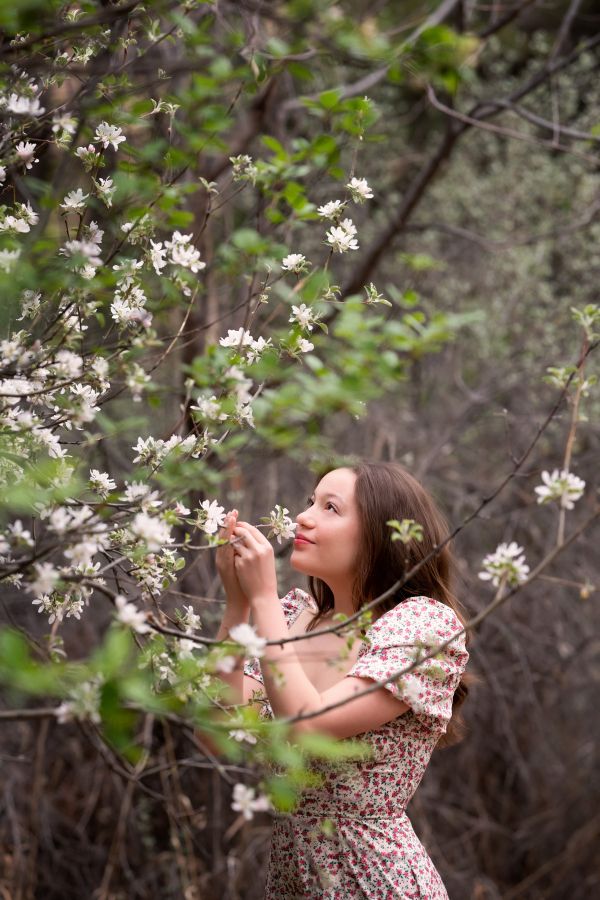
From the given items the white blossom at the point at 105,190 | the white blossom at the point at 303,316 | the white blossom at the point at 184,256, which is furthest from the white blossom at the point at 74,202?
the white blossom at the point at 303,316

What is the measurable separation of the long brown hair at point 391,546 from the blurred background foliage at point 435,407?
0.34 meters

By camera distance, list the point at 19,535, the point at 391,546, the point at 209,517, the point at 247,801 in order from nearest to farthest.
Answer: the point at 247,801 < the point at 19,535 < the point at 209,517 < the point at 391,546

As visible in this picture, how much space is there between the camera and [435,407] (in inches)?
214

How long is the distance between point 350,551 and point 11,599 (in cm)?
123

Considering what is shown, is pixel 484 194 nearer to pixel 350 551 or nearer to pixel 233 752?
pixel 350 551

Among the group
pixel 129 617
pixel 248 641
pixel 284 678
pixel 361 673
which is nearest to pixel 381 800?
pixel 361 673

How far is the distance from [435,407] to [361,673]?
3790mm

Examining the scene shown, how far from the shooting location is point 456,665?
1.89 m

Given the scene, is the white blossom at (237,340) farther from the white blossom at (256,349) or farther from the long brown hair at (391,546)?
the long brown hair at (391,546)

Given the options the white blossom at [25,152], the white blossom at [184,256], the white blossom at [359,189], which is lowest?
the white blossom at [359,189]

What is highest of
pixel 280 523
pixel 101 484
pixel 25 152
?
pixel 25 152

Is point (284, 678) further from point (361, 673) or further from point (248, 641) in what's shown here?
point (248, 641)

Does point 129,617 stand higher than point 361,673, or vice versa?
point 129,617

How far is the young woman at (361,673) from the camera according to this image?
171 centimetres
